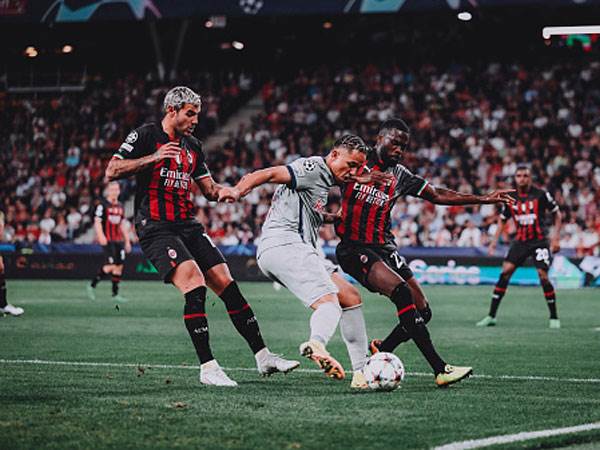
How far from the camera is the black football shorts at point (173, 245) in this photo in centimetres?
897

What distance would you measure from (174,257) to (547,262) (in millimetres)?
9405

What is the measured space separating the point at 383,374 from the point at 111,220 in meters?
14.2

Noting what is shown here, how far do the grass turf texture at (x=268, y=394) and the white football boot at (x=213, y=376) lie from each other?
6.5 inches

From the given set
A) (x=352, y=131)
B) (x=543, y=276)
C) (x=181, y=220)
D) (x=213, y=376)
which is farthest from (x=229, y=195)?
(x=352, y=131)

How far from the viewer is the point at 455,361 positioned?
37.3 ft

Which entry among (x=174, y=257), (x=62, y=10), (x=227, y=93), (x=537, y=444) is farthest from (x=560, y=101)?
(x=537, y=444)

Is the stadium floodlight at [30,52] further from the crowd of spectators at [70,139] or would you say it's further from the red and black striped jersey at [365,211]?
the red and black striped jersey at [365,211]

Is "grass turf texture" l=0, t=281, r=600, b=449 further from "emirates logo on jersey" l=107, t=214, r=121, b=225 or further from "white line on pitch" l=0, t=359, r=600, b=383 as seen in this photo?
"emirates logo on jersey" l=107, t=214, r=121, b=225

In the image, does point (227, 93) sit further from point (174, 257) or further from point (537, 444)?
point (537, 444)

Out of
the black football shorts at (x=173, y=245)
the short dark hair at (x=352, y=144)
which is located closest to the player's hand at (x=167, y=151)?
the black football shorts at (x=173, y=245)

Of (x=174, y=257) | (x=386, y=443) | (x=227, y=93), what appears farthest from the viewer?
(x=227, y=93)

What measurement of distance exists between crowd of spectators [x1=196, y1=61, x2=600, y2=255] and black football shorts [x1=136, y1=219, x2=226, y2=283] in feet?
61.9

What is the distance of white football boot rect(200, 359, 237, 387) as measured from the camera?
348 inches

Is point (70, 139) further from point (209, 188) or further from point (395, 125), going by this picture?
point (395, 125)
